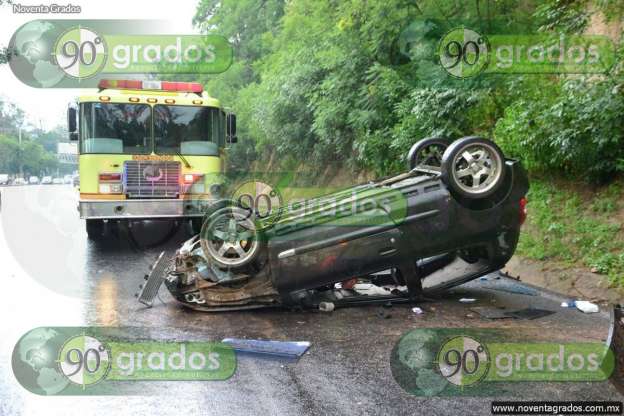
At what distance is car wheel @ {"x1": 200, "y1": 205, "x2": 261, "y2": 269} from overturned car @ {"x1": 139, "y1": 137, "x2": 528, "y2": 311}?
10 mm

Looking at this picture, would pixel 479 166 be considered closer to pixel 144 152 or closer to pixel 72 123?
pixel 144 152

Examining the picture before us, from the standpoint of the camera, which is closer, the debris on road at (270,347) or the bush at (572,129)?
the debris on road at (270,347)

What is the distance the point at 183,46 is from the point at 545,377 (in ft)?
67.7

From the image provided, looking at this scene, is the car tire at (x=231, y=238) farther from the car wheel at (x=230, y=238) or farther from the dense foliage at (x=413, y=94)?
the dense foliage at (x=413, y=94)

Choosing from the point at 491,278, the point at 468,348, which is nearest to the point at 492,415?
the point at 468,348

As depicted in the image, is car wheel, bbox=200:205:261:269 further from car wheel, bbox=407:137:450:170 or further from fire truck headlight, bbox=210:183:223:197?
fire truck headlight, bbox=210:183:223:197

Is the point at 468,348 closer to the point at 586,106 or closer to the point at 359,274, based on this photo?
the point at 359,274

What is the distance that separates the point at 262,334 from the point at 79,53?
1042 centimetres

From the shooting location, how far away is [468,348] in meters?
4.87

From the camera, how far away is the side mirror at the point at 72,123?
10930 mm

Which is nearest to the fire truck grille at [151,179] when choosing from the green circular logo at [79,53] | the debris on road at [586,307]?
the green circular logo at [79,53]

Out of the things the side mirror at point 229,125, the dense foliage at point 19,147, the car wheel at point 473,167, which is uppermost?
the side mirror at point 229,125

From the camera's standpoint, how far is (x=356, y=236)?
5824mm

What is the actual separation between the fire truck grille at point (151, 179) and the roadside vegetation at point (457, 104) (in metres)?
4.34
